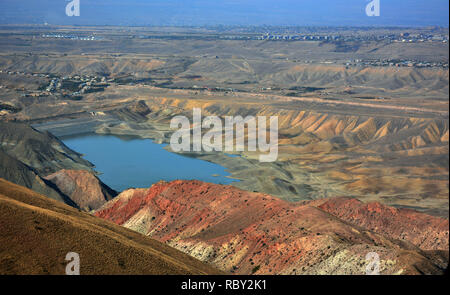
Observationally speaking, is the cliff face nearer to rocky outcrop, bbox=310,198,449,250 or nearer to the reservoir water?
rocky outcrop, bbox=310,198,449,250

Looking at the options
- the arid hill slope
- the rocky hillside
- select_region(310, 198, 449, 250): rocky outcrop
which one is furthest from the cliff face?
the rocky hillside

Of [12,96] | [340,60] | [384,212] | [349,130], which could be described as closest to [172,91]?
[12,96]

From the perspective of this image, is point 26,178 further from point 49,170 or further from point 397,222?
point 397,222

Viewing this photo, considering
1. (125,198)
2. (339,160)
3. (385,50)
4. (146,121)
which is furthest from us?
(385,50)

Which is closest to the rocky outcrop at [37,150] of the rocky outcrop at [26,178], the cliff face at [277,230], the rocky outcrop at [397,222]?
the rocky outcrop at [26,178]

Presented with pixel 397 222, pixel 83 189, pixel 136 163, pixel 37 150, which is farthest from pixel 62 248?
pixel 136 163
